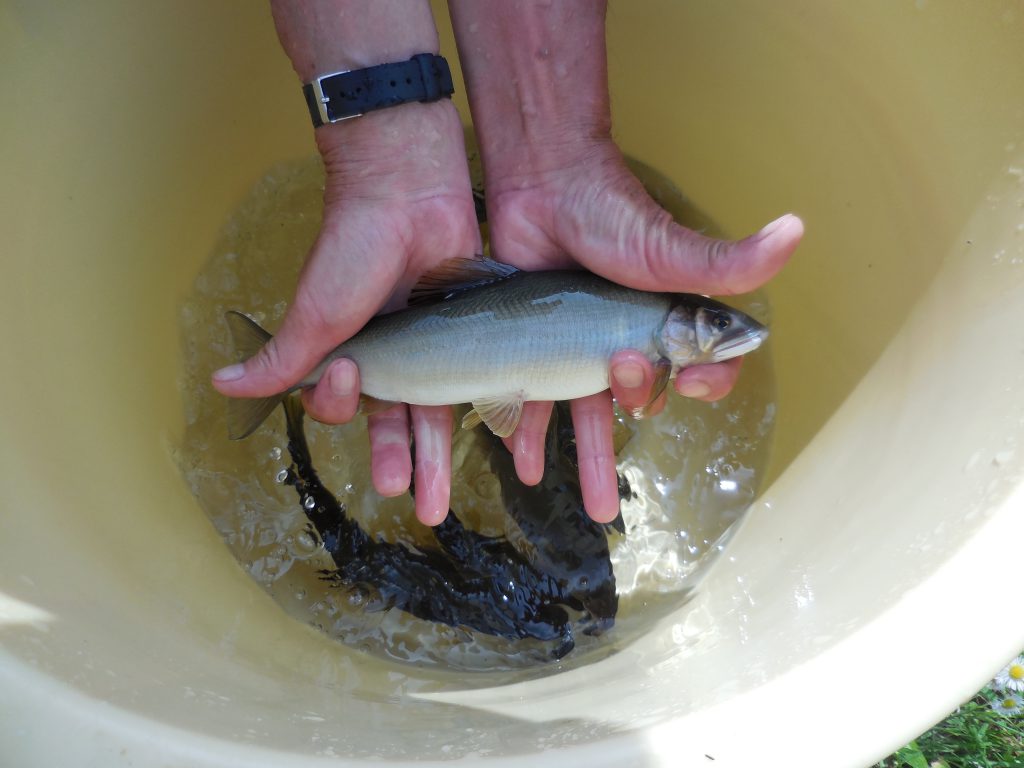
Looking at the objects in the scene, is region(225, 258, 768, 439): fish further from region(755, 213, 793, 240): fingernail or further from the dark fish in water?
the dark fish in water

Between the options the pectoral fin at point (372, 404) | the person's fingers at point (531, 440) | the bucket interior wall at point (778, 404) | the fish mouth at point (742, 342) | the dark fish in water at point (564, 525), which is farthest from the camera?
the dark fish in water at point (564, 525)

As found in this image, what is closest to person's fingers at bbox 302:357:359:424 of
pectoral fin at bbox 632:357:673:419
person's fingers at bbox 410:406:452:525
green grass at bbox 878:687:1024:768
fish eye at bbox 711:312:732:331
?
person's fingers at bbox 410:406:452:525

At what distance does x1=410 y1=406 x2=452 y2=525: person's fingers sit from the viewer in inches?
73.0

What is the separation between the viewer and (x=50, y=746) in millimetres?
962

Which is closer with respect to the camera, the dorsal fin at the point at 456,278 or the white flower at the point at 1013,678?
the dorsal fin at the point at 456,278

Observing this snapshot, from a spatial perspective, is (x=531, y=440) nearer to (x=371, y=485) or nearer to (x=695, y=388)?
(x=695, y=388)

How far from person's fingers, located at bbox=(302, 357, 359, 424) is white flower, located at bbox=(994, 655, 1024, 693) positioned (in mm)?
2040

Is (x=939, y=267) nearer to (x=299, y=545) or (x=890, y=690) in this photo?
(x=890, y=690)

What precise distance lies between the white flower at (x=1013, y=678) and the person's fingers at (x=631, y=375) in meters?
1.41

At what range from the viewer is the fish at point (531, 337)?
1.62m

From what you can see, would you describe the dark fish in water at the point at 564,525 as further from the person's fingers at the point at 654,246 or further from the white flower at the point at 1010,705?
the white flower at the point at 1010,705

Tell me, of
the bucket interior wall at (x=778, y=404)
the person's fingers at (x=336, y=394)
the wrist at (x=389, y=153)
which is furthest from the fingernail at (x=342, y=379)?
the bucket interior wall at (x=778, y=404)

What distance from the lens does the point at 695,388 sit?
5.70 ft

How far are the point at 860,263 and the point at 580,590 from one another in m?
1.29
